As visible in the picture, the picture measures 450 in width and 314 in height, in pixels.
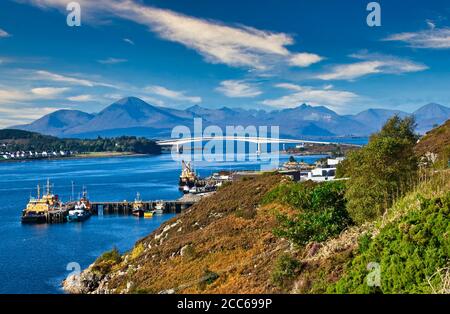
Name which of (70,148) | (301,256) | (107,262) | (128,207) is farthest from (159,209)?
(70,148)

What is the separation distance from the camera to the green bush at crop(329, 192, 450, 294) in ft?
22.2

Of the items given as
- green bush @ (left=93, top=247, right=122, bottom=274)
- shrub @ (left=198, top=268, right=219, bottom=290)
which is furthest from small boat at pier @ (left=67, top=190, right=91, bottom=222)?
shrub @ (left=198, top=268, right=219, bottom=290)

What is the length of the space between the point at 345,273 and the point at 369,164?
459 centimetres

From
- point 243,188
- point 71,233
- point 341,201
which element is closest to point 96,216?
point 71,233

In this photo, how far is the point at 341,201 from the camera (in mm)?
Answer: 12570

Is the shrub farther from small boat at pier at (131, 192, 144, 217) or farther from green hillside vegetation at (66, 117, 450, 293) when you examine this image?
small boat at pier at (131, 192, 144, 217)

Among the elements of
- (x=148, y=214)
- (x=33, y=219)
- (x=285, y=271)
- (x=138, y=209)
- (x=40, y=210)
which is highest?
(x=285, y=271)

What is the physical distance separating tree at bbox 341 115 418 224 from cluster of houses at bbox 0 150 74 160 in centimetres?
16418

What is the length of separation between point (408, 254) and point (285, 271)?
10.0 ft

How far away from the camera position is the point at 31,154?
6624 inches

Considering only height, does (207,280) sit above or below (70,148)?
below

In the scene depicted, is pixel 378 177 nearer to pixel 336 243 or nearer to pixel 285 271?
pixel 336 243

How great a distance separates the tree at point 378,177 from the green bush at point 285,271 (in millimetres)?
2286

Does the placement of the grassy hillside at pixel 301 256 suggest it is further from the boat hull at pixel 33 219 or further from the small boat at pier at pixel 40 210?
the small boat at pier at pixel 40 210
